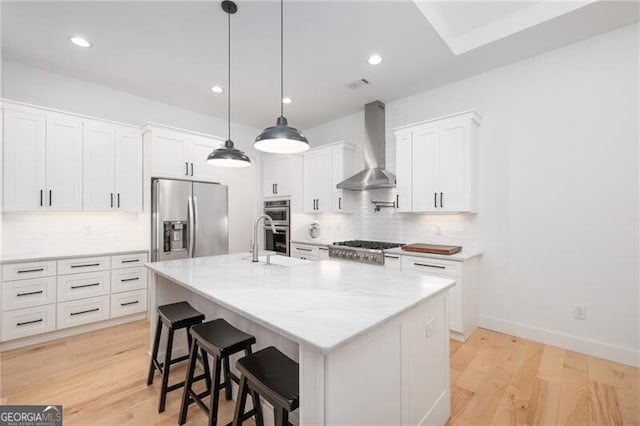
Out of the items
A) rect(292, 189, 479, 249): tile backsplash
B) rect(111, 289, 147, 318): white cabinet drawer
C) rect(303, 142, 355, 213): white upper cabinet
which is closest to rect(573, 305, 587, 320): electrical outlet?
rect(292, 189, 479, 249): tile backsplash

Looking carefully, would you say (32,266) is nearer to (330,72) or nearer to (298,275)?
(298,275)

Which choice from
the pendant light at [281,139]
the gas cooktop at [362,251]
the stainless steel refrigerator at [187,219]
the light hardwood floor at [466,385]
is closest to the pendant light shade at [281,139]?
the pendant light at [281,139]

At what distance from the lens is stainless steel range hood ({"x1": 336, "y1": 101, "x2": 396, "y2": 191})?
414 cm

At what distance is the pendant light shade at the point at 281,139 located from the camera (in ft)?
5.99

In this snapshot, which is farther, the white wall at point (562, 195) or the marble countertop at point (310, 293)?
the white wall at point (562, 195)

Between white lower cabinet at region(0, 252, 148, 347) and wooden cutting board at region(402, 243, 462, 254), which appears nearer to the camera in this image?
white lower cabinet at region(0, 252, 148, 347)

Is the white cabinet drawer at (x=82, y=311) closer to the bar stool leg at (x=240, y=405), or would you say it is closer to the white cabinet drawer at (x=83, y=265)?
the white cabinet drawer at (x=83, y=265)

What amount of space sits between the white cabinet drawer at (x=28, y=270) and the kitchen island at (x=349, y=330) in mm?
1792

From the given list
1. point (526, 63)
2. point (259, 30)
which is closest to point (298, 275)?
→ point (259, 30)

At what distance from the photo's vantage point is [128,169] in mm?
3695

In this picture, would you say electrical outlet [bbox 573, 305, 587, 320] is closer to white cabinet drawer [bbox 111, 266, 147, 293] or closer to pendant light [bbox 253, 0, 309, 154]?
pendant light [bbox 253, 0, 309, 154]

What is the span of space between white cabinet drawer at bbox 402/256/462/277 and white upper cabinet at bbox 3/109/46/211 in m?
4.15

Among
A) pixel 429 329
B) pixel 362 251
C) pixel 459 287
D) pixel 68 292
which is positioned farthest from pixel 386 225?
pixel 68 292

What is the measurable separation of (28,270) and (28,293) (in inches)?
9.4
